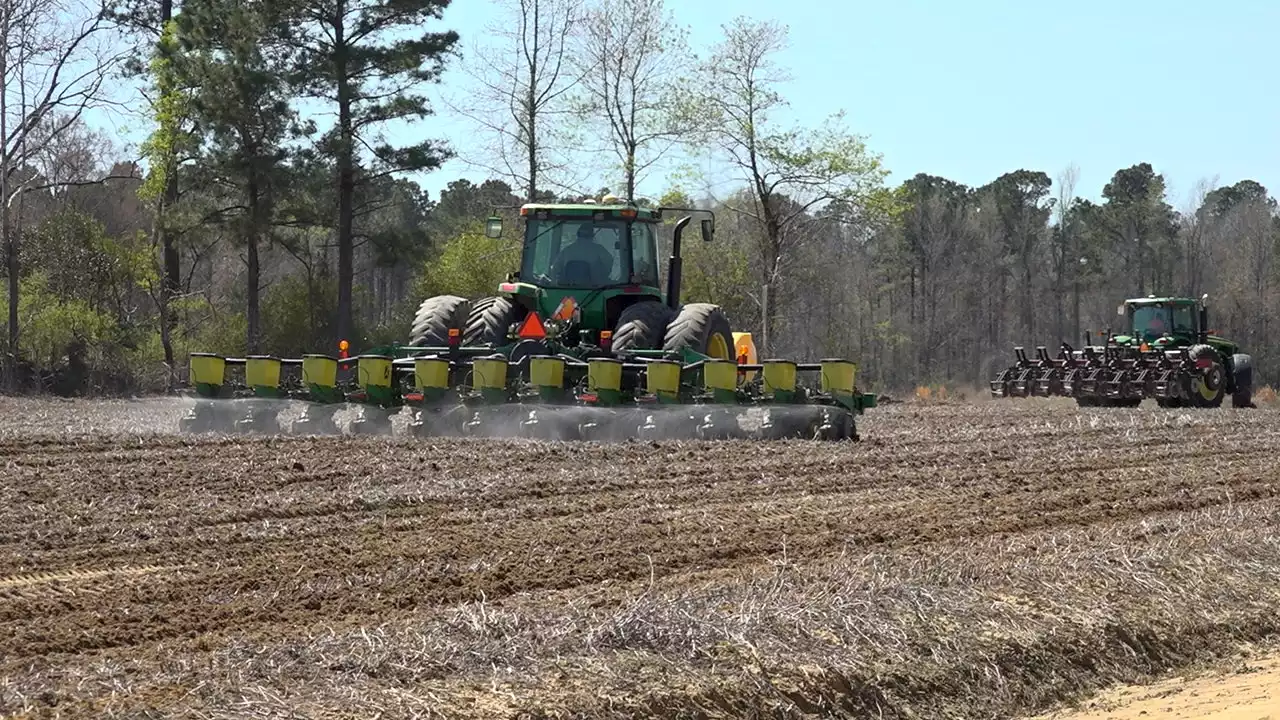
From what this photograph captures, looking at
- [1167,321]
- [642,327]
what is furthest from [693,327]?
[1167,321]

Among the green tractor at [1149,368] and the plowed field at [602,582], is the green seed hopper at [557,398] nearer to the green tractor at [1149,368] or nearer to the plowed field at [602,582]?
the plowed field at [602,582]

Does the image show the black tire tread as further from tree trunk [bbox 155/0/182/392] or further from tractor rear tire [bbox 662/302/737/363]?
tree trunk [bbox 155/0/182/392]

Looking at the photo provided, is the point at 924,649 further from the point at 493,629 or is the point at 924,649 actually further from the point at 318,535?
the point at 318,535

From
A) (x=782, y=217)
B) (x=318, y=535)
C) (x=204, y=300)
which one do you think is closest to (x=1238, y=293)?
(x=782, y=217)

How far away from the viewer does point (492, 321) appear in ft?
52.6

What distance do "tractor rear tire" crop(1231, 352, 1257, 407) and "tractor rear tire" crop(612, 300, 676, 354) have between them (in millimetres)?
15389

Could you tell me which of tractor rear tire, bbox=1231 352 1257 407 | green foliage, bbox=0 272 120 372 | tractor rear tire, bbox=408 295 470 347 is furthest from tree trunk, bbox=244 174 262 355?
tractor rear tire, bbox=1231 352 1257 407

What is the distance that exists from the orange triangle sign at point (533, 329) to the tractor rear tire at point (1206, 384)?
1497 cm

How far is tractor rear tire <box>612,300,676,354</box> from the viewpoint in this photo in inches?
601

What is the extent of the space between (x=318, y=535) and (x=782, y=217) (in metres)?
28.5

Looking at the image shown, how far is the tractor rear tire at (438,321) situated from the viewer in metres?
16.2

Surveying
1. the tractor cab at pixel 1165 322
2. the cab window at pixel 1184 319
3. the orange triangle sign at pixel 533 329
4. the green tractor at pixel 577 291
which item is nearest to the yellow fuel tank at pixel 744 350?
the green tractor at pixel 577 291

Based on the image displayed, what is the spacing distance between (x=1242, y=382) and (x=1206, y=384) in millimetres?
1192

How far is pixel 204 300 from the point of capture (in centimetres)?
3212
